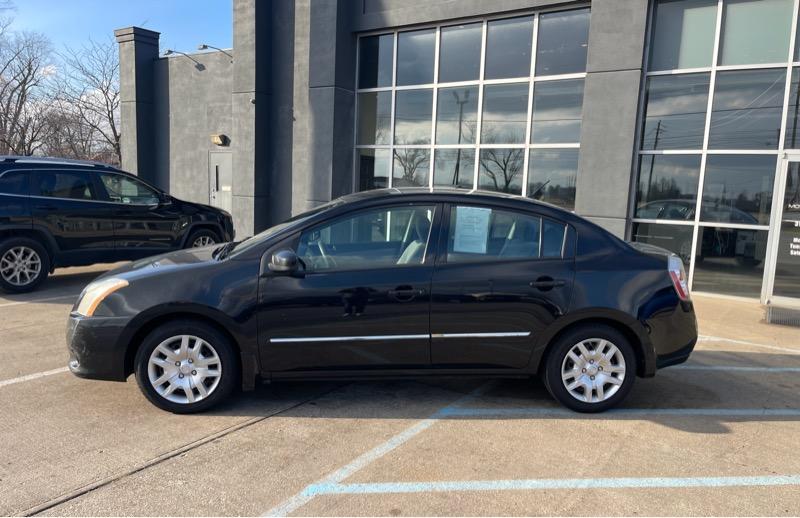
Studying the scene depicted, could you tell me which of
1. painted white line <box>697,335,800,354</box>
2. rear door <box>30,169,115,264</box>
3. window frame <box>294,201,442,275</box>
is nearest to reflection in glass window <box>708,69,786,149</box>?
painted white line <box>697,335,800,354</box>

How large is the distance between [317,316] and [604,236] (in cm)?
226

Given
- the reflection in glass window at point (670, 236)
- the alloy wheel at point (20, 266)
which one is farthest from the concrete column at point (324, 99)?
the reflection in glass window at point (670, 236)

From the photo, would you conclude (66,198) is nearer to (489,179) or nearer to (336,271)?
(336,271)

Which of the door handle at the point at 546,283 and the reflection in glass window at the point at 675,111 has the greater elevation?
the reflection in glass window at the point at 675,111

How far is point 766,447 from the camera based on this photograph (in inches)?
151

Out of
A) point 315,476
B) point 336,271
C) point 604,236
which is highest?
point 604,236

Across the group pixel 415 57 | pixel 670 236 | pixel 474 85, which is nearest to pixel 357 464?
pixel 670 236

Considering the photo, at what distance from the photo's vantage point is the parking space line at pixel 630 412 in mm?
4281

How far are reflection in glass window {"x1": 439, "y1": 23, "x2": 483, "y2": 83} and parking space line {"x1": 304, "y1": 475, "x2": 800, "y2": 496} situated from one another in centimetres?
893

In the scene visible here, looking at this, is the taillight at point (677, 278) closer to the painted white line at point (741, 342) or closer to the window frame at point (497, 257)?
the window frame at point (497, 257)

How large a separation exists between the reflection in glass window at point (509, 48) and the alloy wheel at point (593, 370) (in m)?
7.34

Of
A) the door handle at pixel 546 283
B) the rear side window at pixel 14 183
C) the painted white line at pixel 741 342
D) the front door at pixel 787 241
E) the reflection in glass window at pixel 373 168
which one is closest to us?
the door handle at pixel 546 283

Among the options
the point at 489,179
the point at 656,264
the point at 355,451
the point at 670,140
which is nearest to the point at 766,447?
the point at 656,264

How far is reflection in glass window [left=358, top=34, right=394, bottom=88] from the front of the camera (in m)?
12.0
